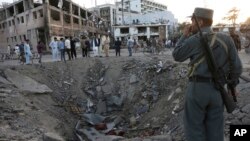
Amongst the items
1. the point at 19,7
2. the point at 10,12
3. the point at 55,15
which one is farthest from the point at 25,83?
the point at 10,12

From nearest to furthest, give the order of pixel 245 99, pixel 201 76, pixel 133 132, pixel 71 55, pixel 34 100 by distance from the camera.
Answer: pixel 201 76 → pixel 245 99 → pixel 133 132 → pixel 34 100 → pixel 71 55

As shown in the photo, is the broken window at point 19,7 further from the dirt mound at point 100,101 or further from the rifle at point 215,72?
the rifle at point 215,72

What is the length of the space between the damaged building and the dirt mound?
26.0 metres

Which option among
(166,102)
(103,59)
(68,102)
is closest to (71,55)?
(103,59)

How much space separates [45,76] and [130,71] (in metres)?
4.08

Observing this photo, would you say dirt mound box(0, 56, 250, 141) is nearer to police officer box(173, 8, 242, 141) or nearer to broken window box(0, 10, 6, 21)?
police officer box(173, 8, 242, 141)

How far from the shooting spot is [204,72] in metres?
3.69

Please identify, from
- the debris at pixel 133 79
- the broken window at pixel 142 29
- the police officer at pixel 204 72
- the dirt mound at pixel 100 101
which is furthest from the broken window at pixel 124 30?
the police officer at pixel 204 72

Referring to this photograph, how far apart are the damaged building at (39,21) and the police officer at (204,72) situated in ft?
127

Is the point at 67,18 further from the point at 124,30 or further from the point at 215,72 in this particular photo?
the point at 215,72

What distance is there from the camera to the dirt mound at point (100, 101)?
9309 mm

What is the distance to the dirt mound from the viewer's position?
30.5 ft

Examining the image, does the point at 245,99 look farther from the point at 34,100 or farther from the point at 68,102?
the point at 68,102

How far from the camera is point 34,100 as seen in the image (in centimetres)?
1209
